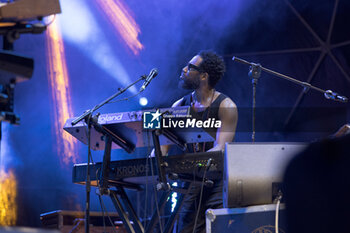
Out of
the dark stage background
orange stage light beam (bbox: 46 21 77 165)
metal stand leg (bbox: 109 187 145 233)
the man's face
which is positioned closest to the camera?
Answer: metal stand leg (bbox: 109 187 145 233)

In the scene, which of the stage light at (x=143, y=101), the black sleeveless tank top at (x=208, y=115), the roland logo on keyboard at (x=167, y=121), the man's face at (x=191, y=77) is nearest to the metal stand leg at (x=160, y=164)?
the roland logo on keyboard at (x=167, y=121)

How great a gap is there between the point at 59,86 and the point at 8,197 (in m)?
2.00

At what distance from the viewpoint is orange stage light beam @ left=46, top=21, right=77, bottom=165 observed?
749 cm

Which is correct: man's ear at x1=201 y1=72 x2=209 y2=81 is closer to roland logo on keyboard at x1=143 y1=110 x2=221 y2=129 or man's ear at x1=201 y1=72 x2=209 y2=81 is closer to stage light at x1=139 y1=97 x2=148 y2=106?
→ roland logo on keyboard at x1=143 y1=110 x2=221 y2=129

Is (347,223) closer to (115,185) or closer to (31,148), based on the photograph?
(115,185)

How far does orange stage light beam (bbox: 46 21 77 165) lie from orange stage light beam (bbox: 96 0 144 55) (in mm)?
891

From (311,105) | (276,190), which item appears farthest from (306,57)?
(276,190)

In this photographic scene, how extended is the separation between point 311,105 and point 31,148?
459 centimetres

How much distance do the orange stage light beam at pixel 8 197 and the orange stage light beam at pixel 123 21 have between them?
9.55ft

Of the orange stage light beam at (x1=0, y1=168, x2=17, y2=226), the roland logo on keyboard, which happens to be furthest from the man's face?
the orange stage light beam at (x1=0, y1=168, x2=17, y2=226)

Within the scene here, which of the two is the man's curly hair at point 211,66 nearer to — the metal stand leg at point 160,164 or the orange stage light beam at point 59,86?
the metal stand leg at point 160,164

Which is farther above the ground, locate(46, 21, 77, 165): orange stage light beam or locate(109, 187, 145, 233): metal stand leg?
locate(46, 21, 77, 165): orange stage light beam

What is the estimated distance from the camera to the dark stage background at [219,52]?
709cm

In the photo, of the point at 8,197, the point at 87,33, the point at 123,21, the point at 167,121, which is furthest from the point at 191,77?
the point at 8,197
